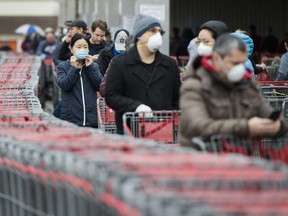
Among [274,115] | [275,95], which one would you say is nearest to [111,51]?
[275,95]

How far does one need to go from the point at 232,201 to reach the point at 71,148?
1.83 meters

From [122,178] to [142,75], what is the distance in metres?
4.70

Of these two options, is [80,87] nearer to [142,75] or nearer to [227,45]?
[142,75]

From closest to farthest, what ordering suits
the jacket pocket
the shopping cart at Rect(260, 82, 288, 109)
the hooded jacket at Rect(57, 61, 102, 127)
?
1. the jacket pocket
2. the shopping cart at Rect(260, 82, 288, 109)
3. the hooded jacket at Rect(57, 61, 102, 127)

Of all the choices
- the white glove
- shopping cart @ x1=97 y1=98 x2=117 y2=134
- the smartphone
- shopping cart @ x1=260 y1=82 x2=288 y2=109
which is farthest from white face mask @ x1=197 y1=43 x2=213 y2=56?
shopping cart @ x1=97 y1=98 x2=117 y2=134

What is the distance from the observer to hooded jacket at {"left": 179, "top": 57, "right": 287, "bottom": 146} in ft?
25.8

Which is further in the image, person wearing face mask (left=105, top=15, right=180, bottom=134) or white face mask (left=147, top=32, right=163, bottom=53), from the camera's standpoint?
person wearing face mask (left=105, top=15, right=180, bottom=134)

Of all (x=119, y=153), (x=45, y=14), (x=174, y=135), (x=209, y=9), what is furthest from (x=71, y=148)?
(x=45, y=14)

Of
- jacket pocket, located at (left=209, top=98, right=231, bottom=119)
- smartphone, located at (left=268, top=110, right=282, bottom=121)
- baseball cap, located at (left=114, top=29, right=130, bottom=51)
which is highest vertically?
jacket pocket, located at (left=209, top=98, right=231, bottom=119)

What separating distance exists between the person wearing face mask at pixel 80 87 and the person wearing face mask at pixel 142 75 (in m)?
3.43

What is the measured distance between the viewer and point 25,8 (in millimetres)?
90375

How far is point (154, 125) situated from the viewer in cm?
1013

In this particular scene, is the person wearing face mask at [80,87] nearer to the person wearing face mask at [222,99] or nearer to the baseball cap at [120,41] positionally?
the baseball cap at [120,41]

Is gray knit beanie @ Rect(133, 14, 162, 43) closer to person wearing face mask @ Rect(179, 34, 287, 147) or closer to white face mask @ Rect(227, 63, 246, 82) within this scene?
person wearing face mask @ Rect(179, 34, 287, 147)
